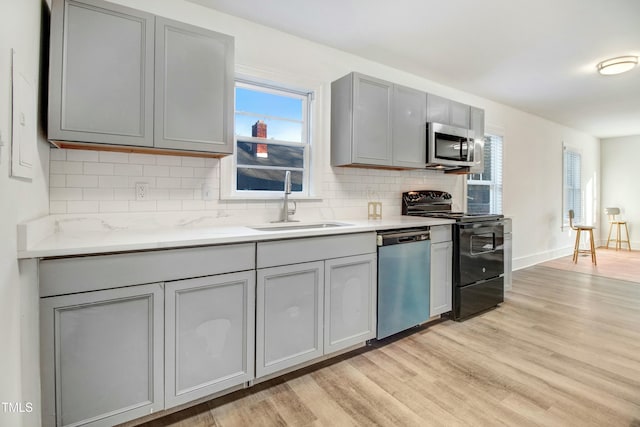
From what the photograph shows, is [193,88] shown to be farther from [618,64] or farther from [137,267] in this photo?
[618,64]

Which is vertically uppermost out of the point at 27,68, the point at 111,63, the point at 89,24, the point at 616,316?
the point at 89,24

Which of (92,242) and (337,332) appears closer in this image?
(92,242)

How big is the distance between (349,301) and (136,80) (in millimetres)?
1934

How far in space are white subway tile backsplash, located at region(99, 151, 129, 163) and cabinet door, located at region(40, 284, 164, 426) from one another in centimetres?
96

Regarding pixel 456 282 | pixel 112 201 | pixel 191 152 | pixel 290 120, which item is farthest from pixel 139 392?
pixel 456 282

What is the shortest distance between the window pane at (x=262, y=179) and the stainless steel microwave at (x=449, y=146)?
56.4 inches

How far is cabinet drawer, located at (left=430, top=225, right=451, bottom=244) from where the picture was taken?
292cm

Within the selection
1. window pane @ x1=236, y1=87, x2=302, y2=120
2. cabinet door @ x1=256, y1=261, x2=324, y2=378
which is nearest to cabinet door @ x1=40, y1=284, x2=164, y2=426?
cabinet door @ x1=256, y1=261, x2=324, y2=378

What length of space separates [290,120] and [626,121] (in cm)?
671

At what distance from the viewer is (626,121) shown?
237 inches

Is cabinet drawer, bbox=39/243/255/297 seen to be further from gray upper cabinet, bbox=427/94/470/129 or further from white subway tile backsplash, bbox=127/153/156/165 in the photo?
gray upper cabinet, bbox=427/94/470/129

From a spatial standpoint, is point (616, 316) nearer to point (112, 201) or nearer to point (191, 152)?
point (191, 152)

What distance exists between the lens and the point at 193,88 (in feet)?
6.64

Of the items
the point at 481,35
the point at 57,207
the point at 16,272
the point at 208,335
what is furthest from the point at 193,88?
the point at 481,35
